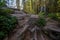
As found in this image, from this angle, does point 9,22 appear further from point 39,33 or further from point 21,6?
point 21,6

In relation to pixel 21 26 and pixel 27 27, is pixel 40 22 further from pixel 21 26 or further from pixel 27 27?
pixel 21 26

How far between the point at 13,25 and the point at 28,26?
26.6 inches

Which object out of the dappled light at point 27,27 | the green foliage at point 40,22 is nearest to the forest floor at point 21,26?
the dappled light at point 27,27

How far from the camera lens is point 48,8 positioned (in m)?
10.9

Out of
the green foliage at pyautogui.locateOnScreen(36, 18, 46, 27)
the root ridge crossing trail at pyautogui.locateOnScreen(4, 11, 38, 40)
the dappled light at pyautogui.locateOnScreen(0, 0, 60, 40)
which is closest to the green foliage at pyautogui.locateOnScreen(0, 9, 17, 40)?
the dappled light at pyautogui.locateOnScreen(0, 0, 60, 40)

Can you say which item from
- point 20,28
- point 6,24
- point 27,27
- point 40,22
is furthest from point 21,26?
point 40,22

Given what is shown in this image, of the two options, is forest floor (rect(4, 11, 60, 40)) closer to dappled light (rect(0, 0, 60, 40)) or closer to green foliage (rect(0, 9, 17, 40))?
dappled light (rect(0, 0, 60, 40))

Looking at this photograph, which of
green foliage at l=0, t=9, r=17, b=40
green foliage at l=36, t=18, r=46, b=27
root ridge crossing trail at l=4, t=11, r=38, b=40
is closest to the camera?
green foliage at l=0, t=9, r=17, b=40

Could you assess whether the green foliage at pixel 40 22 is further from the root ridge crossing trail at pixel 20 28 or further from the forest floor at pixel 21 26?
the root ridge crossing trail at pixel 20 28

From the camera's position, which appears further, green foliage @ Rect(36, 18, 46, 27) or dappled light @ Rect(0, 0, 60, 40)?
green foliage @ Rect(36, 18, 46, 27)

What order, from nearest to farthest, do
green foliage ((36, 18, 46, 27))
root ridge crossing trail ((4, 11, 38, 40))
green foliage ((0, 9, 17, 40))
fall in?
green foliage ((0, 9, 17, 40)) < root ridge crossing trail ((4, 11, 38, 40)) < green foliage ((36, 18, 46, 27))

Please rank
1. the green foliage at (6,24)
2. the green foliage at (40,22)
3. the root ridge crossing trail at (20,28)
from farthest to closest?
1. the green foliage at (40,22)
2. the root ridge crossing trail at (20,28)
3. the green foliage at (6,24)

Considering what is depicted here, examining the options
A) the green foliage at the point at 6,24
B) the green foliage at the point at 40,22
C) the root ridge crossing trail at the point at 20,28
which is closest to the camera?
the green foliage at the point at 6,24

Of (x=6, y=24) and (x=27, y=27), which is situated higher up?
(x=6, y=24)
